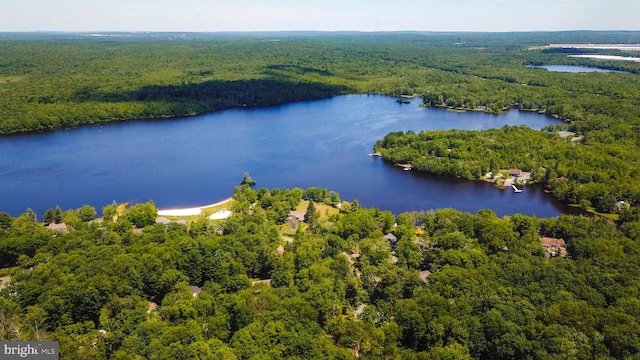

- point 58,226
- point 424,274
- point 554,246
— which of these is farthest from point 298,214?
point 554,246

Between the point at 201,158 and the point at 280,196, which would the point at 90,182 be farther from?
the point at 280,196

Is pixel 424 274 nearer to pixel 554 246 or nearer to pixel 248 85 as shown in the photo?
pixel 554 246

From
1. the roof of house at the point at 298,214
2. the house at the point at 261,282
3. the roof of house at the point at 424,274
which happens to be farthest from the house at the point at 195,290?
the roof of house at the point at 424,274

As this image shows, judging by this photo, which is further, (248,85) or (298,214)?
(248,85)

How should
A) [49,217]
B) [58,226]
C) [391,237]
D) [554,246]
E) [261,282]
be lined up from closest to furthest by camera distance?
[261,282] < [554,246] < [391,237] < [58,226] < [49,217]

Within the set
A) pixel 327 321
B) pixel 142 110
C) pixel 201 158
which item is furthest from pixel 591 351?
pixel 142 110

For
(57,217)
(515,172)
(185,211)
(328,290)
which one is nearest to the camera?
(328,290)
